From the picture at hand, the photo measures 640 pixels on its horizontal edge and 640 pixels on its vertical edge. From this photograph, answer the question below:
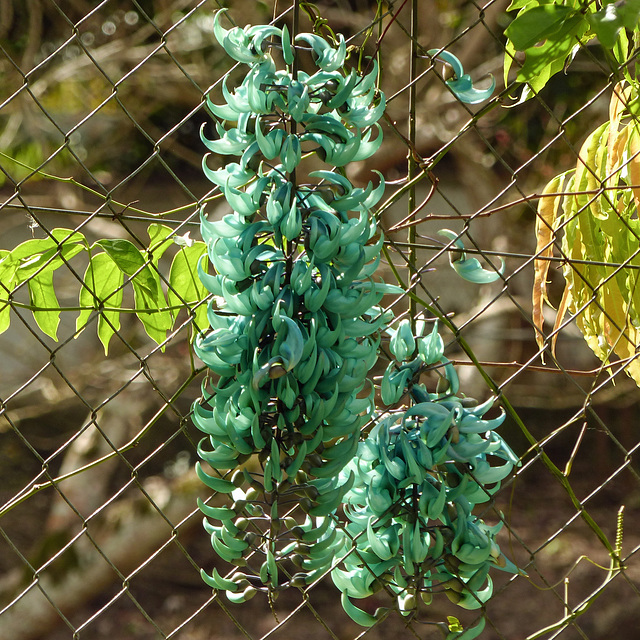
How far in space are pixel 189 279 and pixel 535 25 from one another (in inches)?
14.6

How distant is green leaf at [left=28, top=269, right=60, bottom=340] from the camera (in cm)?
72

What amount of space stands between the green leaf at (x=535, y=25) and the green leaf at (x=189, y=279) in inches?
12.5

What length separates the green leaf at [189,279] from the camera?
0.71 metres

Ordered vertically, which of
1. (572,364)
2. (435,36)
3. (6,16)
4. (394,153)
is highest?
(6,16)

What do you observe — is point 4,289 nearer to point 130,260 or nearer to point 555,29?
point 130,260

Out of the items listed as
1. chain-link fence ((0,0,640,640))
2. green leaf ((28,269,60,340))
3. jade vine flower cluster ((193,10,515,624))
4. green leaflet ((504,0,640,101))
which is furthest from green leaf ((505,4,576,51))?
chain-link fence ((0,0,640,640))

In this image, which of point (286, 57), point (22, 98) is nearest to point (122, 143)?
point (22, 98)

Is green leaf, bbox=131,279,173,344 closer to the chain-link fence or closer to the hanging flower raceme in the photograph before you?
the hanging flower raceme

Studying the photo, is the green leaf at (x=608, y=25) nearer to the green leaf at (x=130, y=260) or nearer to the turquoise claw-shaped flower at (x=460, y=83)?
the turquoise claw-shaped flower at (x=460, y=83)

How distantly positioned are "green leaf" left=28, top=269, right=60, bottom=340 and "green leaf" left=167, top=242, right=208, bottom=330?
0.37 feet

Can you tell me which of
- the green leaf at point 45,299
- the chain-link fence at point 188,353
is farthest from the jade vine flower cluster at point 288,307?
the chain-link fence at point 188,353

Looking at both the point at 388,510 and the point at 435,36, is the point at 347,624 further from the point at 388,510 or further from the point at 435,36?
the point at 388,510

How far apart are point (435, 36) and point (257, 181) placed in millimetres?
2401

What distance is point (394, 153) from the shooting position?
2.62m
